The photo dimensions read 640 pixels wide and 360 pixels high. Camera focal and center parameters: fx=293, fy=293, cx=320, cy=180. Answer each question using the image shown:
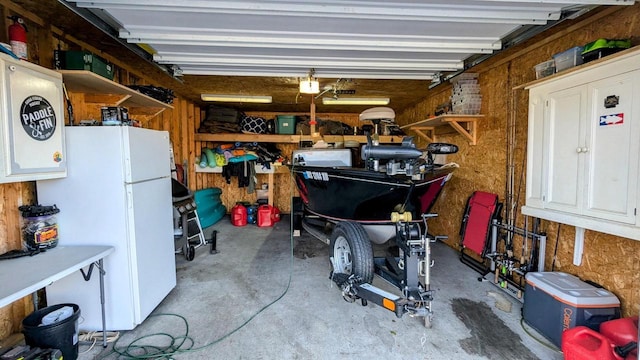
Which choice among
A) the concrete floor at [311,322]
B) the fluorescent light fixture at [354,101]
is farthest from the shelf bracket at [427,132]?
the concrete floor at [311,322]

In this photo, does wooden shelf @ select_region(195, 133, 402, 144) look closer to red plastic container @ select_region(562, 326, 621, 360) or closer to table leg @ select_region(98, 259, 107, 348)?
table leg @ select_region(98, 259, 107, 348)

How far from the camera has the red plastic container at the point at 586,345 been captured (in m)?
1.63

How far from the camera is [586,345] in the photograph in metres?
1.73

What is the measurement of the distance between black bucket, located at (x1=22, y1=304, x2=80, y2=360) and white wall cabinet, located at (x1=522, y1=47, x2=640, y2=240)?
3.52 metres

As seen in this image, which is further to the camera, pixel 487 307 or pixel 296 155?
pixel 296 155

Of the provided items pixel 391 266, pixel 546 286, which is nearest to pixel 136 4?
pixel 391 266

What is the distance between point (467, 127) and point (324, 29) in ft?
7.91

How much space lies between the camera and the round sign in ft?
5.86

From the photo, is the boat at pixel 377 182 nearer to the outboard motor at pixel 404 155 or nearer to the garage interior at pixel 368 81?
the outboard motor at pixel 404 155

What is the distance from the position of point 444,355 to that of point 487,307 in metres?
0.91

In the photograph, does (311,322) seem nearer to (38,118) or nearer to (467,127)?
(38,118)

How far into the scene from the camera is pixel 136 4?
1.94 m

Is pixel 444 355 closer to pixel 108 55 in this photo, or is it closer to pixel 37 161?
pixel 37 161

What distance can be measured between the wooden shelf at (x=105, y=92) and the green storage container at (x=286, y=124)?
303cm
